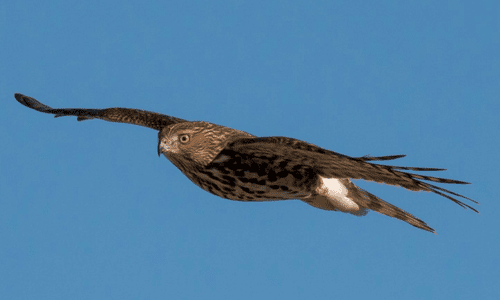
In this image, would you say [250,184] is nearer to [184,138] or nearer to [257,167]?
[257,167]

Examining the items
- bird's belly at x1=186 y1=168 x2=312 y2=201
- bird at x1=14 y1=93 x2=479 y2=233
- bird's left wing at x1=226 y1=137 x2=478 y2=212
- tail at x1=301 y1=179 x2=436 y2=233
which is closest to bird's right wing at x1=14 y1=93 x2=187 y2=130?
bird at x1=14 y1=93 x2=479 y2=233

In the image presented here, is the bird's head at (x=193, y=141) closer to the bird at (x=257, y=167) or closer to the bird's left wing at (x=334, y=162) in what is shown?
the bird at (x=257, y=167)

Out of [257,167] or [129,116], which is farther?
[129,116]

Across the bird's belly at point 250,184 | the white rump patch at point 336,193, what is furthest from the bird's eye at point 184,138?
the white rump patch at point 336,193

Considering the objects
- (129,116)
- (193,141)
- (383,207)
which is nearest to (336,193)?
(383,207)

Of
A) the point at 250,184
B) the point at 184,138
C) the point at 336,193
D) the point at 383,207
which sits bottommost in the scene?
the point at 250,184
